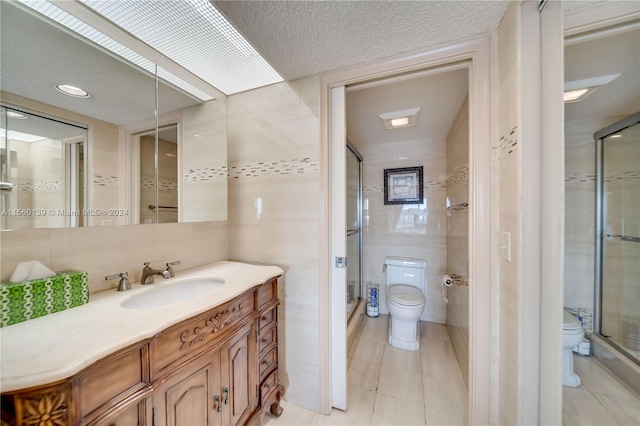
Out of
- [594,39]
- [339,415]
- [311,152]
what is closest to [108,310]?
[311,152]

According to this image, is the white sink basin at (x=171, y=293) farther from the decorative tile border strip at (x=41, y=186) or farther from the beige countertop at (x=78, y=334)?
the decorative tile border strip at (x=41, y=186)

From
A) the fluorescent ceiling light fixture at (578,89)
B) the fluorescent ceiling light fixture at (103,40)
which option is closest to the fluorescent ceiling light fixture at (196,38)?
the fluorescent ceiling light fixture at (103,40)

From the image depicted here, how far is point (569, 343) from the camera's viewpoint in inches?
35.7

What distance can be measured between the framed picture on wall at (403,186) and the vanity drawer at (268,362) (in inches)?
79.8

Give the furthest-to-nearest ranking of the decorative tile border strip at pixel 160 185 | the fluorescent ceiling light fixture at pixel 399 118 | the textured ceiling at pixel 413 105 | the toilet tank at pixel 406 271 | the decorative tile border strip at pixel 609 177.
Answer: the toilet tank at pixel 406 271, the fluorescent ceiling light fixture at pixel 399 118, the textured ceiling at pixel 413 105, the decorative tile border strip at pixel 160 185, the decorative tile border strip at pixel 609 177

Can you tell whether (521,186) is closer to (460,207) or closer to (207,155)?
(460,207)

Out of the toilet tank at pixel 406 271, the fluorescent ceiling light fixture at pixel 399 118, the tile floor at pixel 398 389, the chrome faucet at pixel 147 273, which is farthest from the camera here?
the toilet tank at pixel 406 271

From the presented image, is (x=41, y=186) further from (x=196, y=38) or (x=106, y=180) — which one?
(x=196, y=38)

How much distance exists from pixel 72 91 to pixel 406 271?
280 centimetres

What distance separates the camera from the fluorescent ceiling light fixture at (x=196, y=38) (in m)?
0.99

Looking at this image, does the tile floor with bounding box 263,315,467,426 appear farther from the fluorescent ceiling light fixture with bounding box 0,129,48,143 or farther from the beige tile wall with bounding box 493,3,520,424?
the fluorescent ceiling light fixture with bounding box 0,129,48,143

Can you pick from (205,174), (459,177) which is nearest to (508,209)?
(459,177)

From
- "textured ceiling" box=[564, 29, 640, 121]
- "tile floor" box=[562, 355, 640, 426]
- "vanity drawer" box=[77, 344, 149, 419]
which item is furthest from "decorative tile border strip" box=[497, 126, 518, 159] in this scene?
"vanity drawer" box=[77, 344, 149, 419]

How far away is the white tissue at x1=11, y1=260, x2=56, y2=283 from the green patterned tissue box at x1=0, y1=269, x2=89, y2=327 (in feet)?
0.07
